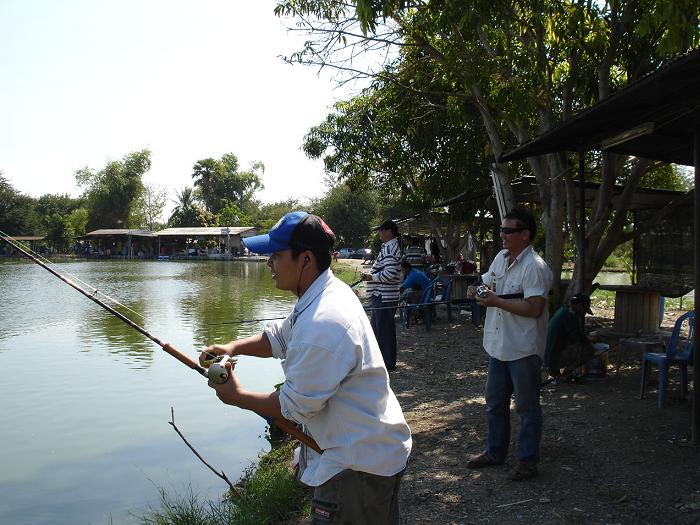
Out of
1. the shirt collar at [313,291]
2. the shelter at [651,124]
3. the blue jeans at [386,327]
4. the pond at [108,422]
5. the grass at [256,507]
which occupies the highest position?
the shelter at [651,124]

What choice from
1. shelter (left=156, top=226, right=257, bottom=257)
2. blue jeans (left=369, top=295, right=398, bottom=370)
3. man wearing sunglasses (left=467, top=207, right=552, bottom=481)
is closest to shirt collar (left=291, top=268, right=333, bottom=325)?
man wearing sunglasses (left=467, top=207, right=552, bottom=481)

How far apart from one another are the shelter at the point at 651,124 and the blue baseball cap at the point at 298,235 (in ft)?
8.64

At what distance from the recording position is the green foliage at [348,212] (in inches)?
2297

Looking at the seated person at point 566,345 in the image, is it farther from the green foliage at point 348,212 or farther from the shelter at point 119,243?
Result: the shelter at point 119,243

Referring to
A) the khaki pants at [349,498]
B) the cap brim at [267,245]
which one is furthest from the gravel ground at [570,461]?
the cap brim at [267,245]

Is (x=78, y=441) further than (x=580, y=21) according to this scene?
No

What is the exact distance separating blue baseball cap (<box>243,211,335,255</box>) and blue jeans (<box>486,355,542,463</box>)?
2168mm

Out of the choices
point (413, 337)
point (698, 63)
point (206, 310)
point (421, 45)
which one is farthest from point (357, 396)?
point (206, 310)

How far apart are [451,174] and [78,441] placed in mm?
9085

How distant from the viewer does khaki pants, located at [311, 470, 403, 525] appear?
82.6 inches

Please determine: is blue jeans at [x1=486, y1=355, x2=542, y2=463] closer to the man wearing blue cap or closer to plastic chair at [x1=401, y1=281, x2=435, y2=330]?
the man wearing blue cap

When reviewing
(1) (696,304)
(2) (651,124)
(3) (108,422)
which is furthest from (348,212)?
(1) (696,304)

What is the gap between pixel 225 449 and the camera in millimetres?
6719

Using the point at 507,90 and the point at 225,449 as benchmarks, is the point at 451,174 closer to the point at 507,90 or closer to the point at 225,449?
the point at 507,90
